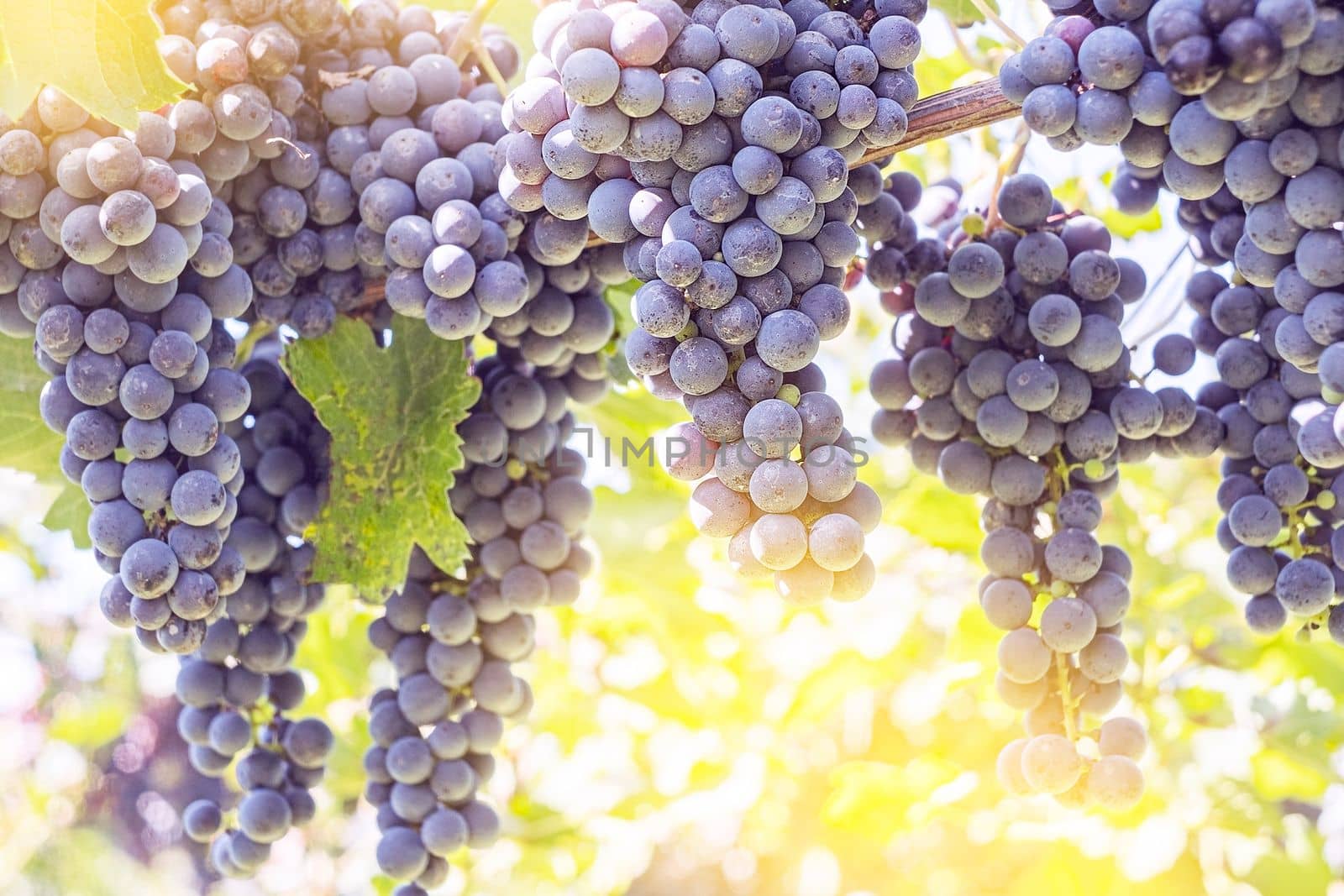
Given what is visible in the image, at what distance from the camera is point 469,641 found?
1084mm

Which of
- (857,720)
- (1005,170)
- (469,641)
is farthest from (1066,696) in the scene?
(857,720)

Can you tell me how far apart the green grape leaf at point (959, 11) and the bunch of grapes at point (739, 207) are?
0.33 metres

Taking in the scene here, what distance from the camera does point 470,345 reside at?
104 cm

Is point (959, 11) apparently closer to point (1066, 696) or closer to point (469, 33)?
point (469, 33)

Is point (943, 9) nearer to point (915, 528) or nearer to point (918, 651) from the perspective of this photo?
point (915, 528)

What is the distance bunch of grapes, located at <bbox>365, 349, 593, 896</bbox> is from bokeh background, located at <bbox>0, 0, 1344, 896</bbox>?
39cm

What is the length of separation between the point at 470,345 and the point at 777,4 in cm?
44

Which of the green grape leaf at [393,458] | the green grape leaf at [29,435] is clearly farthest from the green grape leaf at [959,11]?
the green grape leaf at [29,435]

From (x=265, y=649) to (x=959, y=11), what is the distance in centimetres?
85

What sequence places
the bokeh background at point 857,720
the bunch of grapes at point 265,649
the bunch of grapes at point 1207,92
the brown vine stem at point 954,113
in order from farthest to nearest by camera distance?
the bokeh background at point 857,720
the bunch of grapes at point 265,649
the brown vine stem at point 954,113
the bunch of grapes at point 1207,92

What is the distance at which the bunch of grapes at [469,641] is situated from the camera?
1055 millimetres

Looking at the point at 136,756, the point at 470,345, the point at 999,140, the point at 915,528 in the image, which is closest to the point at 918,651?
the point at 915,528

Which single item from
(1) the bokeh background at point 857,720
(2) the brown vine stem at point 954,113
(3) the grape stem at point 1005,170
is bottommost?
(1) the bokeh background at point 857,720

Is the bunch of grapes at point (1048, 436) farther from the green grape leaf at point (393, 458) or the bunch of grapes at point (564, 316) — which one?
the green grape leaf at point (393, 458)
